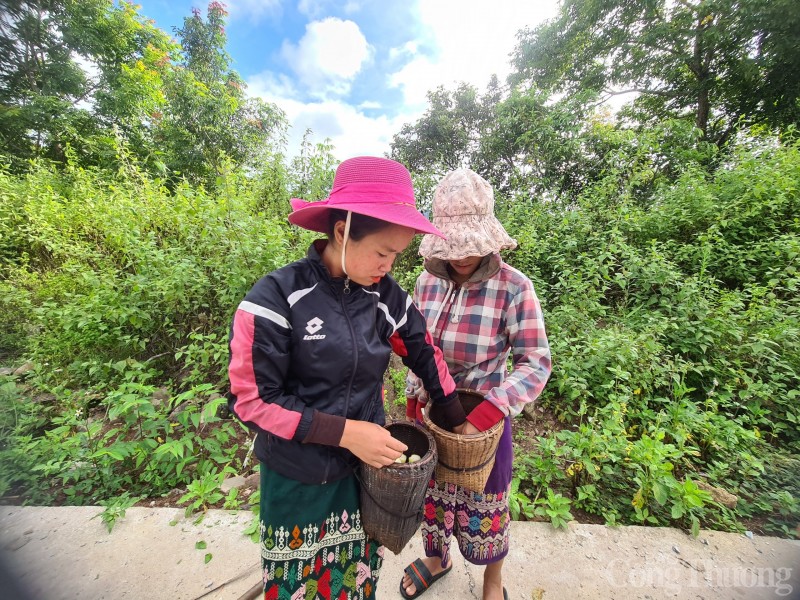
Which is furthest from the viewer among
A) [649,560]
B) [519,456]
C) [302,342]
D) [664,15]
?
[664,15]

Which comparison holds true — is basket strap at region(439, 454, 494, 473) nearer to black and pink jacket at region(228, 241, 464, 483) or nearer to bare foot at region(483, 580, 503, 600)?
black and pink jacket at region(228, 241, 464, 483)

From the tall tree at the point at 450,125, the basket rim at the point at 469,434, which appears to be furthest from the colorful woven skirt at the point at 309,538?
the tall tree at the point at 450,125

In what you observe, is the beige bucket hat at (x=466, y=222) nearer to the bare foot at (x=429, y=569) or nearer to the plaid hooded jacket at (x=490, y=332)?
the plaid hooded jacket at (x=490, y=332)

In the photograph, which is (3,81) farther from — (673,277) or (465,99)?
(465,99)

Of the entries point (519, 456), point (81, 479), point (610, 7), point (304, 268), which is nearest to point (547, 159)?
point (610, 7)

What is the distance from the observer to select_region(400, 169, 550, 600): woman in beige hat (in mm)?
1254

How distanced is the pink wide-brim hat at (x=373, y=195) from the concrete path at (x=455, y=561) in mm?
1878

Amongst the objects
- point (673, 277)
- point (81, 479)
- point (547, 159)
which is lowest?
point (81, 479)

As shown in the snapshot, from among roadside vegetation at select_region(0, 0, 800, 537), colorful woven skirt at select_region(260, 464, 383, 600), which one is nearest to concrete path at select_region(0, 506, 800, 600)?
roadside vegetation at select_region(0, 0, 800, 537)

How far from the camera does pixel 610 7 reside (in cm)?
775

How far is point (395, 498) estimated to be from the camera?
1.01 metres

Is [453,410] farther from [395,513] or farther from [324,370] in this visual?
[324,370]

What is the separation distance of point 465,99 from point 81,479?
1116 cm

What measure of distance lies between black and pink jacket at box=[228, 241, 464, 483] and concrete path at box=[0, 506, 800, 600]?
4.02ft
